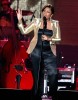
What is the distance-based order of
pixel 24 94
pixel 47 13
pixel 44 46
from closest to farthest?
1. pixel 24 94
2. pixel 47 13
3. pixel 44 46

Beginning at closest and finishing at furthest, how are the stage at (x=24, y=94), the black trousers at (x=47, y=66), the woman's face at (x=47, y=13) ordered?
the stage at (x=24, y=94)
the woman's face at (x=47, y=13)
the black trousers at (x=47, y=66)

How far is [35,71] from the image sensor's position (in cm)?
466

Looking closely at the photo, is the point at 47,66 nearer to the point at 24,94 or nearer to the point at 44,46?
the point at 44,46

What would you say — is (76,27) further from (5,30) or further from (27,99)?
(27,99)

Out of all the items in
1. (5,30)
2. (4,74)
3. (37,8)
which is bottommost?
(4,74)

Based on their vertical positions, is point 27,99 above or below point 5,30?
below

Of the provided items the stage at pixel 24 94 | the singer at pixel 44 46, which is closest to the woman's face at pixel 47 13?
the singer at pixel 44 46

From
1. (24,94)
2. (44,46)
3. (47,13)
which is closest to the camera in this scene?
(24,94)

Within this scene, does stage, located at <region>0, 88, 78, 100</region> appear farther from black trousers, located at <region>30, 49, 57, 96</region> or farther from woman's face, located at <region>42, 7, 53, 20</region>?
woman's face, located at <region>42, 7, 53, 20</region>

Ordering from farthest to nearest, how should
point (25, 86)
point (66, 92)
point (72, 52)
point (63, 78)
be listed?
point (72, 52) < point (63, 78) < point (25, 86) < point (66, 92)

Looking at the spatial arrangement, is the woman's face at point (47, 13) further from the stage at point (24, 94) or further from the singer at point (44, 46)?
the stage at point (24, 94)

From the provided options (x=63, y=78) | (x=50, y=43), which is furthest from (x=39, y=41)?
(x=63, y=78)

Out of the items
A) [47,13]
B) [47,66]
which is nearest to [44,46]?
[47,66]

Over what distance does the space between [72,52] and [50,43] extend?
197cm
